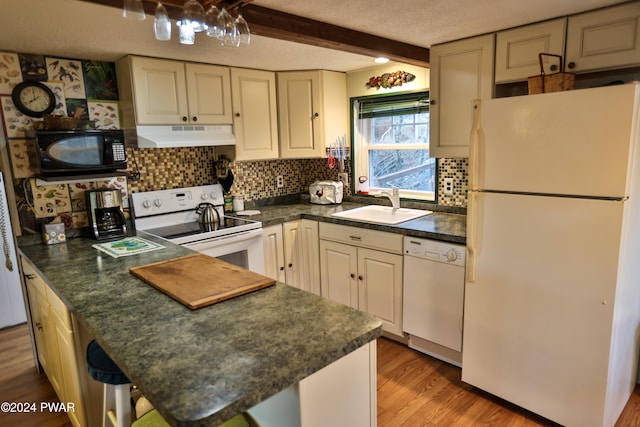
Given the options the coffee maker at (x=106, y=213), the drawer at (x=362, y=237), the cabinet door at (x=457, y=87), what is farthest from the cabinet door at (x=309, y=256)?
the coffee maker at (x=106, y=213)


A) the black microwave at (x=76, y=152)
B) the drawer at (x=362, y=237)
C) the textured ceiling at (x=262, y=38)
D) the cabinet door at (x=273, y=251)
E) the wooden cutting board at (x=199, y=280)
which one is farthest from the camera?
the cabinet door at (x=273, y=251)

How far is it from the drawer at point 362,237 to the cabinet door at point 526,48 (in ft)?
3.83

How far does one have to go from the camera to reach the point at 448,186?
291cm

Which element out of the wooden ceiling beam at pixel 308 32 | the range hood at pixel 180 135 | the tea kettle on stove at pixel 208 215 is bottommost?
the tea kettle on stove at pixel 208 215

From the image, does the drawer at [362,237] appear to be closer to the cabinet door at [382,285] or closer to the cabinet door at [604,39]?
the cabinet door at [382,285]

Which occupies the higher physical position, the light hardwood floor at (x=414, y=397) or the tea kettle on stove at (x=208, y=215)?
the tea kettle on stove at (x=208, y=215)

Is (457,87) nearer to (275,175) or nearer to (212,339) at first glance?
(275,175)

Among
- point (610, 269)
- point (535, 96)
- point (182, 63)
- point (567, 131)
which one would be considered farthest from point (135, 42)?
point (610, 269)

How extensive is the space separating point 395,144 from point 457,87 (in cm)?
84

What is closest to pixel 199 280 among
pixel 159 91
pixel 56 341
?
pixel 56 341

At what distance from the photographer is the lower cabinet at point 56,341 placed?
70.7 inches

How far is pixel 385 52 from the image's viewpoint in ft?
7.83

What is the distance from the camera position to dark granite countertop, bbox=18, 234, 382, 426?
920 mm

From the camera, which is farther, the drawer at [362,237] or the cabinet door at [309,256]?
the cabinet door at [309,256]
